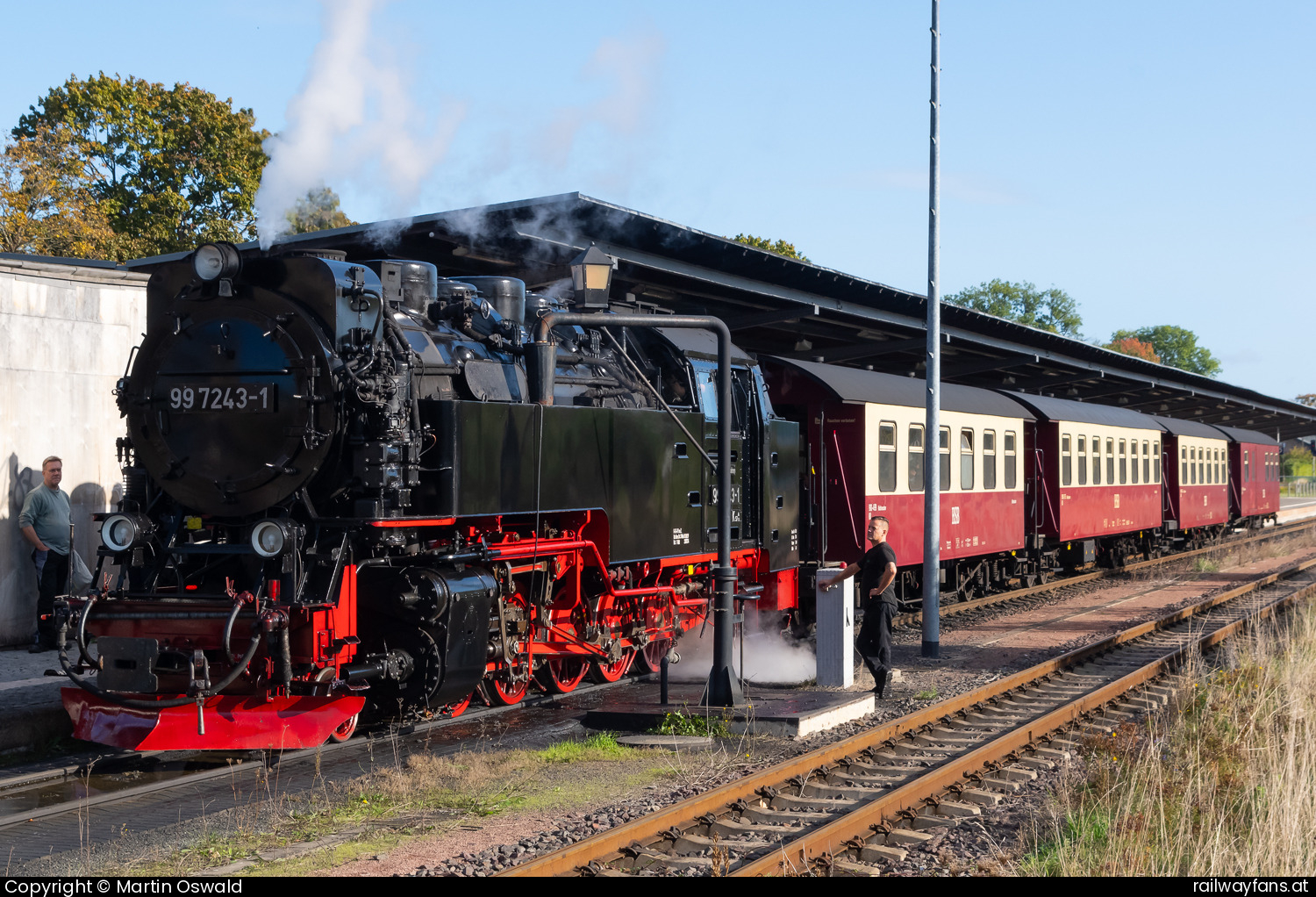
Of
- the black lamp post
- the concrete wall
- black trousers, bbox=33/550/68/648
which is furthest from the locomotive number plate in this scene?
the concrete wall

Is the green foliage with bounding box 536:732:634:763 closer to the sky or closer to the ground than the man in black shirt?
closer to the ground

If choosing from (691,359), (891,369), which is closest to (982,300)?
(891,369)

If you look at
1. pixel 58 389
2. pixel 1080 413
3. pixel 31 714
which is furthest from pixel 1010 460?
pixel 31 714

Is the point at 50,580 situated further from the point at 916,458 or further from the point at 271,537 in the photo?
the point at 916,458

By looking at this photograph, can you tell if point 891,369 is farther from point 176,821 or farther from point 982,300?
point 982,300

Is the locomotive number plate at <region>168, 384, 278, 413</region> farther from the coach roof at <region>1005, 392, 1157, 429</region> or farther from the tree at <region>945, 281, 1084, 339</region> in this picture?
the tree at <region>945, 281, 1084, 339</region>

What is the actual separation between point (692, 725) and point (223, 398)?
151 inches

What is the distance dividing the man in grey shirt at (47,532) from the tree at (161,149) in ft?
84.1

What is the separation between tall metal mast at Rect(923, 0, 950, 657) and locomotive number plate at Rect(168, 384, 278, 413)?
6943 millimetres

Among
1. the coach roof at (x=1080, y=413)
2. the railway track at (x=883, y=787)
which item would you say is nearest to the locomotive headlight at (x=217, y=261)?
the railway track at (x=883, y=787)

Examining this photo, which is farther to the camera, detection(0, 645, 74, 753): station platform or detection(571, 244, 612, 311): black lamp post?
detection(571, 244, 612, 311): black lamp post

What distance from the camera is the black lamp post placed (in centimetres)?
833

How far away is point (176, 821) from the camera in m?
6.14

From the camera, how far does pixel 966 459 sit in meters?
15.8
